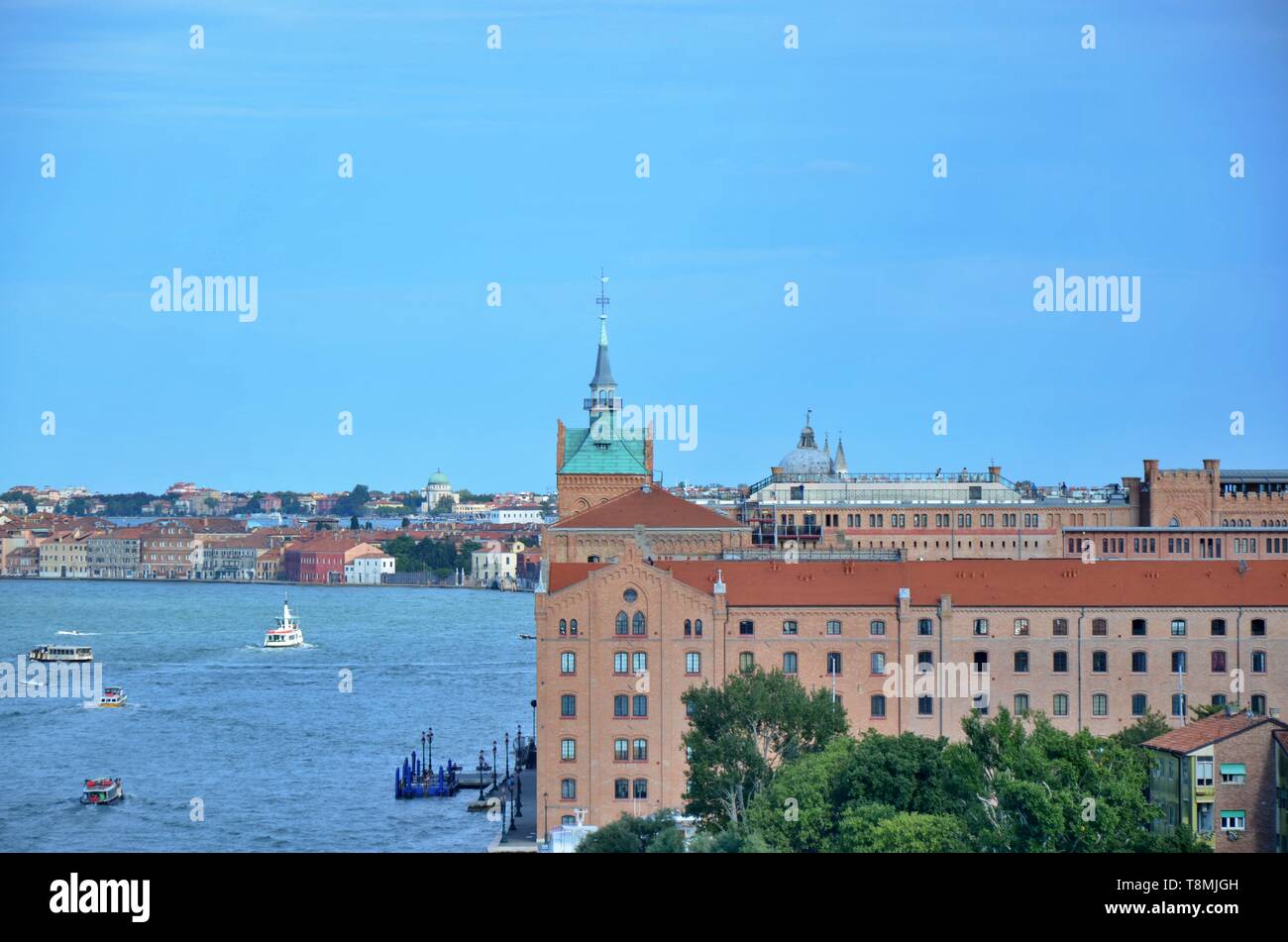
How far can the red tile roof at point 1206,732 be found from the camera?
83.8 ft

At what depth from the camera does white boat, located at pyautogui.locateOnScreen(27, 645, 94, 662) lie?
7253 cm

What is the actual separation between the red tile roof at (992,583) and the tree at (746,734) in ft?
9.51

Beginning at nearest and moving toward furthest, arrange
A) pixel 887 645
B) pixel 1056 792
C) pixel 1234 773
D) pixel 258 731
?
pixel 1056 792, pixel 1234 773, pixel 887 645, pixel 258 731

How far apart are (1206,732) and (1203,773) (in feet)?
3.73

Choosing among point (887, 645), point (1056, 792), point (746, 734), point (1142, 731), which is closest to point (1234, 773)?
point (1056, 792)

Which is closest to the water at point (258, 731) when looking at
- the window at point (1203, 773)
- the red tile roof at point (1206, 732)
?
the red tile roof at point (1206, 732)

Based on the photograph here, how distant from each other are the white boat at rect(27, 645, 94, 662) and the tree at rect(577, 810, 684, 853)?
47.3 m

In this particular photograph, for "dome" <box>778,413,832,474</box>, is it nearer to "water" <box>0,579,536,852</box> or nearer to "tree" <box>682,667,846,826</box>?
"water" <box>0,579,536,852</box>

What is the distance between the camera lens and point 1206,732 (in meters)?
26.4

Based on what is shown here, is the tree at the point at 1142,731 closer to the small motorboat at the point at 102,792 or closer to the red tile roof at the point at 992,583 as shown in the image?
the red tile roof at the point at 992,583

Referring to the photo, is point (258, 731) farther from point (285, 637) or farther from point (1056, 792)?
point (285, 637)

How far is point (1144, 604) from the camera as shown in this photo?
3512cm
